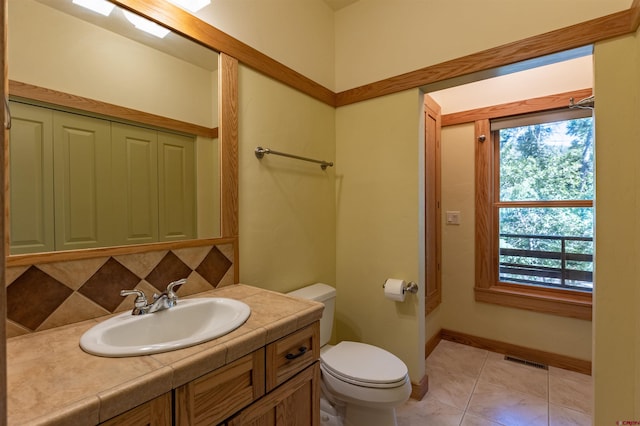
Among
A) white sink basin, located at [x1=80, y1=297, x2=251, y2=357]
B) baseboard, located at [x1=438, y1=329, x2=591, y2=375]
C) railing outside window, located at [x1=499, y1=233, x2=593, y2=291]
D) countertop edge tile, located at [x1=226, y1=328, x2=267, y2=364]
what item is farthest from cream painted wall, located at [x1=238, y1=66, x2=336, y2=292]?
railing outside window, located at [x1=499, y1=233, x2=593, y2=291]

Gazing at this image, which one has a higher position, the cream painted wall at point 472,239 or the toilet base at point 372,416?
the cream painted wall at point 472,239

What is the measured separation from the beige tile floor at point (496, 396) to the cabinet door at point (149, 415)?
1.50 meters

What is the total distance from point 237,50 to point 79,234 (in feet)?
3.71

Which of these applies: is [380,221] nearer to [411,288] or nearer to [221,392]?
[411,288]

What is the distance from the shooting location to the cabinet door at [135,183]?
117 cm

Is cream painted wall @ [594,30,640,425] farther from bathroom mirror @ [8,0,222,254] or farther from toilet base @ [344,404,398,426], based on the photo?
bathroom mirror @ [8,0,222,254]

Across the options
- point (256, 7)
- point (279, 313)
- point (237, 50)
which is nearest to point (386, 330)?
point (279, 313)

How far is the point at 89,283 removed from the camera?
3.53 feet

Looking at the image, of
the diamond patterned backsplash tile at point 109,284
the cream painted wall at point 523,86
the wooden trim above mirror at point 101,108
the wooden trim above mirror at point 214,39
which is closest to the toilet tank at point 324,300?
the diamond patterned backsplash tile at point 109,284

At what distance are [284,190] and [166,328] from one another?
1.00m

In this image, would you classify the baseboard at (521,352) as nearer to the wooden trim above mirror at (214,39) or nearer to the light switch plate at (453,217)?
the light switch plate at (453,217)

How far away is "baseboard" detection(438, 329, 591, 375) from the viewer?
224 centimetres

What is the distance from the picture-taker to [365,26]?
85.0 inches

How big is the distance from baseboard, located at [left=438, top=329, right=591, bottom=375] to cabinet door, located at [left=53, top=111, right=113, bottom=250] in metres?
2.52
